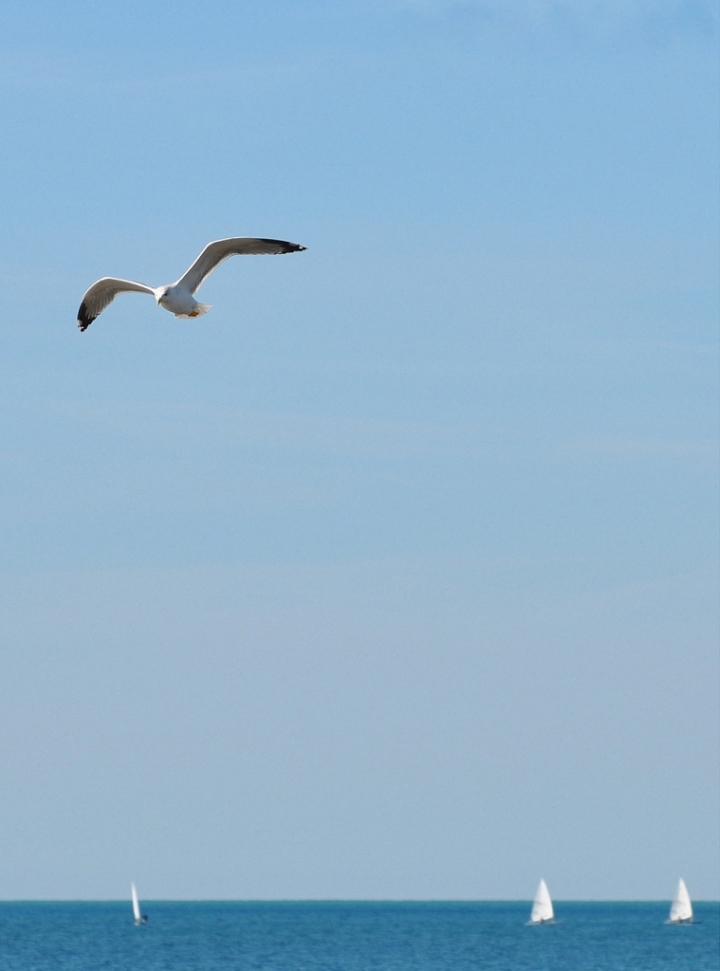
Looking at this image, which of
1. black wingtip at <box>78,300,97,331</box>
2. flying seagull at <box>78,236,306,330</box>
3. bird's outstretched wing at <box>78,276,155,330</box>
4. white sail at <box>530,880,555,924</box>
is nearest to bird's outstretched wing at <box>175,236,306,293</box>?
flying seagull at <box>78,236,306,330</box>

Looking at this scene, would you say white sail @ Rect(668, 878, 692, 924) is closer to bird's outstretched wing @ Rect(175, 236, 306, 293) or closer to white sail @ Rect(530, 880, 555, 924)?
white sail @ Rect(530, 880, 555, 924)

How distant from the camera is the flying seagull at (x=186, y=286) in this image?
40000 mm

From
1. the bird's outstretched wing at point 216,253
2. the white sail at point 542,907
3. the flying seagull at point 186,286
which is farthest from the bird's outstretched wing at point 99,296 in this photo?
the white sail at point 542,907

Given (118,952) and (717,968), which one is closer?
(717,968)

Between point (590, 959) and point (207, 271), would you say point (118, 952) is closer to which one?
point (590, 959)

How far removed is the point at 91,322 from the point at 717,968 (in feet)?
439

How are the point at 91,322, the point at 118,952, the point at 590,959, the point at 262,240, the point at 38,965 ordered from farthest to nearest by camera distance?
the point at 118,952 → the point at 590,959 → the point at 38,965 → the point at 91,322 → the point at 262,240

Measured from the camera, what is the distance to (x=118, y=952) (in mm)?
189125

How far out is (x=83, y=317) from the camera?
42500 millimetres

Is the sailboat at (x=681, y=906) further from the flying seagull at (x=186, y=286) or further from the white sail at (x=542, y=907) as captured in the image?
the flying seagull at (x=186, y=286)

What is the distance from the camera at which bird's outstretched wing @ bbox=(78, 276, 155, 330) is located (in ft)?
138

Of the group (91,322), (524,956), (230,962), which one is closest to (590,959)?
(524,956)

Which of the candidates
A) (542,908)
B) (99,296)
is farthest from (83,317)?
(542,908)

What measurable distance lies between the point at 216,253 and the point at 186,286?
3.18ft
